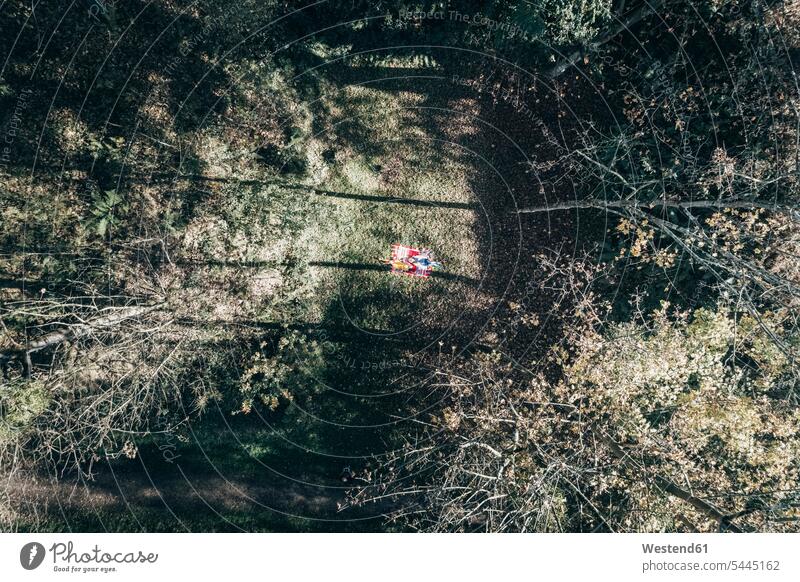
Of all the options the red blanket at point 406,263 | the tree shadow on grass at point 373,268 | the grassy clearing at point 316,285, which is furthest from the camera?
the red blanket at point 406,263

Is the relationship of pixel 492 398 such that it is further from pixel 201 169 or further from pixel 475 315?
pixel 201 169

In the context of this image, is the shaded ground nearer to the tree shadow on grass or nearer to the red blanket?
the tree shadow on grass

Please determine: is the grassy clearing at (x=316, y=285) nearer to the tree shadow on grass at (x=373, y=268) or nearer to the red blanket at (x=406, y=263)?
the tree shadow on grass at (x=373, y=268)

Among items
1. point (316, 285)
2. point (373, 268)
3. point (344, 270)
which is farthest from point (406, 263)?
point (316, 285)

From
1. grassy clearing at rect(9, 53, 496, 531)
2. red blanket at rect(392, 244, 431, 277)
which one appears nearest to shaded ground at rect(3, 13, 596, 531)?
grassy clearing at rect(9, 53, 496, 531)

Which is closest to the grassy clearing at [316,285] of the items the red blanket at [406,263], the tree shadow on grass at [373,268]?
the tree shadow on grass at [373,268]

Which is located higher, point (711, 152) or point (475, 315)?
point (711, 152)

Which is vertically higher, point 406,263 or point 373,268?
point 406,263

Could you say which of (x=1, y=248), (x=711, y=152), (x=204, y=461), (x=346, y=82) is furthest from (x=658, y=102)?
(x=1, y=248)

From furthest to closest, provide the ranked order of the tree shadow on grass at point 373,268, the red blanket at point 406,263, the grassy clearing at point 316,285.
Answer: the red blanket at point 406,263 < the tree shadow on grass at point 373,268 < the grassy clearing at point 316,285

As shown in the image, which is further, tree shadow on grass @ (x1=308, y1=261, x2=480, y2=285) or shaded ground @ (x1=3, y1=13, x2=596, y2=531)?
tree shadow on grass @ (x1=308, y1=261, x2=480, y2=285)

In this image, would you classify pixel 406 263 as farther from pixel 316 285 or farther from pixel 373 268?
pixel 316 285
